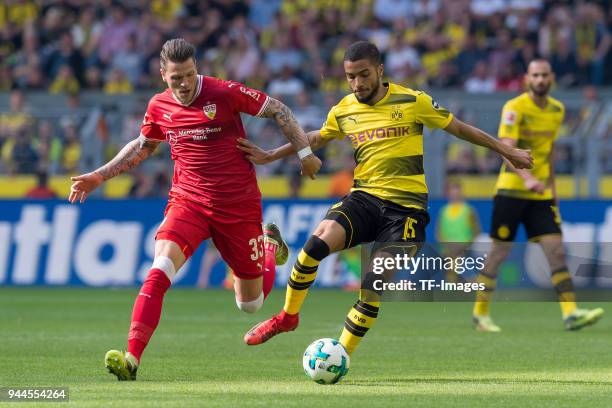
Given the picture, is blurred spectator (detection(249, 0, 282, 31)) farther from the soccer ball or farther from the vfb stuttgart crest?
the soccer ball

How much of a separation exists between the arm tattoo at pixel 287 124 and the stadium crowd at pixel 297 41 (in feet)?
42.0

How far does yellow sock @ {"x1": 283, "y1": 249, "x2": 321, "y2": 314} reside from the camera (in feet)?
31.2

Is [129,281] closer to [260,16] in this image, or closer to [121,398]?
[260,16]

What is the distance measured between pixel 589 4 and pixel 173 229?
17.2m

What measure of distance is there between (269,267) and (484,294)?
3.18m

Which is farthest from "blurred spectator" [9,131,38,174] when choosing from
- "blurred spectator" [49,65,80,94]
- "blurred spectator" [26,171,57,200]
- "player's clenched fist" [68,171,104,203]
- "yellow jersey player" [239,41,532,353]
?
"yellow jersey player" [239,41,532,353]

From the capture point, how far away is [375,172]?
9.51m

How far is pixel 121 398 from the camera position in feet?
25.3

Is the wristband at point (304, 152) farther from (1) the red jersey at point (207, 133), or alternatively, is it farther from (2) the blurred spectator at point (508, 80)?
(2) the blurred spectator at point (508, 80)

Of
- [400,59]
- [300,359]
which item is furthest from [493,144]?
[400,59]

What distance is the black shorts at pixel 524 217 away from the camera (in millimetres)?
13516

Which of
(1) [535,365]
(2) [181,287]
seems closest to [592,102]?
(2) [181,287]

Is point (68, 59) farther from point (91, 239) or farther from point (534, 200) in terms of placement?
point (534, 200)

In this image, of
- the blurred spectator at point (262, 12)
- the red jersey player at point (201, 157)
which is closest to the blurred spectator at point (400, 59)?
the blurred spectator at point (262, 12)
